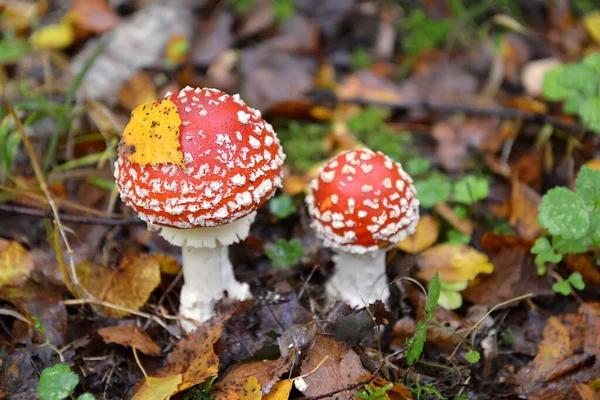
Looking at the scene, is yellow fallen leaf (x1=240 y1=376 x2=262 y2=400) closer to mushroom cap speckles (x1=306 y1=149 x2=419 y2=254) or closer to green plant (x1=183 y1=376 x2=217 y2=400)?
green plant (x1=183 y1=376 x2=217 y2=400)

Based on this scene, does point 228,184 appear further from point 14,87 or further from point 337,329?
point 14,87

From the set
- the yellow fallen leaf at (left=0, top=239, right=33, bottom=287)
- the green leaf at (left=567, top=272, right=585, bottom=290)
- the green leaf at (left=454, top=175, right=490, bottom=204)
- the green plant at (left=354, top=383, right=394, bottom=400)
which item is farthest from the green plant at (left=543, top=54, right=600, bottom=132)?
the yellow fallen leaf at (left=0, top=239, right=33, bottom=287)

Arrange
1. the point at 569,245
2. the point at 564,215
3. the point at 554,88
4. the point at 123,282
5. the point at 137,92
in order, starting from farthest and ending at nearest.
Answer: the point at 137,92
the point at 554,88
the point at 123,282
the point at 569,245
the point at 564,215

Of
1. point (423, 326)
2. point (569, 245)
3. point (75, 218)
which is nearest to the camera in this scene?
point (423, 326)

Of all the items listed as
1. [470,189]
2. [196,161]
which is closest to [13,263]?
[196,161]

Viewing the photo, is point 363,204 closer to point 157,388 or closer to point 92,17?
point 157,388

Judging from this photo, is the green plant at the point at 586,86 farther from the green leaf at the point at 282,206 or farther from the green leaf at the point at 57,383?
the green leaf at the point at 57,383
